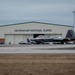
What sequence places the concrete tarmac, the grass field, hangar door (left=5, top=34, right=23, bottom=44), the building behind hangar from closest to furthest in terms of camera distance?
1. the grass field
2. the concrete tarmac
3. the building behind hangar
4. hangar door (left=5, top=34, right=23, bottom=44)

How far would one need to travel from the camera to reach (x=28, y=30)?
122m

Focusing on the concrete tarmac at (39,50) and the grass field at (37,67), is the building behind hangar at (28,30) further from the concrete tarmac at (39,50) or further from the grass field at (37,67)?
the grass field at (37,67)

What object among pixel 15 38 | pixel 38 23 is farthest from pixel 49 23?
pixel 15 38

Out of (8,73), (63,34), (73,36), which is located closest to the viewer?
(8,73)

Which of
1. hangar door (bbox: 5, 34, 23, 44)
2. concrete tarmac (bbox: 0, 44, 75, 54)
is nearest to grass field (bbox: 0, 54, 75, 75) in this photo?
concrete tarmac (bbox: 0, 44, 75, 54)

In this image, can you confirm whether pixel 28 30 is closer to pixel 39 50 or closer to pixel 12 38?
pixel 12 38

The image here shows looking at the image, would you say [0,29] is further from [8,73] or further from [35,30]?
[8,73]

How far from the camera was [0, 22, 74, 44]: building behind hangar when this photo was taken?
122 metres

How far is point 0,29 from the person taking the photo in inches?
4894

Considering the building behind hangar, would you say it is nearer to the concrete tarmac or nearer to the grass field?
the concrete tarmac

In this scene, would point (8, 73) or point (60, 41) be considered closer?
point (8, 73)

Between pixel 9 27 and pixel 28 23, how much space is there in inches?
332

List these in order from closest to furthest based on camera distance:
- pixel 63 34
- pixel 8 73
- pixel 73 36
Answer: pixel 8 73, pixel 73 36, pixel 63 34

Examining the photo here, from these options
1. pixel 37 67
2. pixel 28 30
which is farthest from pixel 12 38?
pixel 37 67
